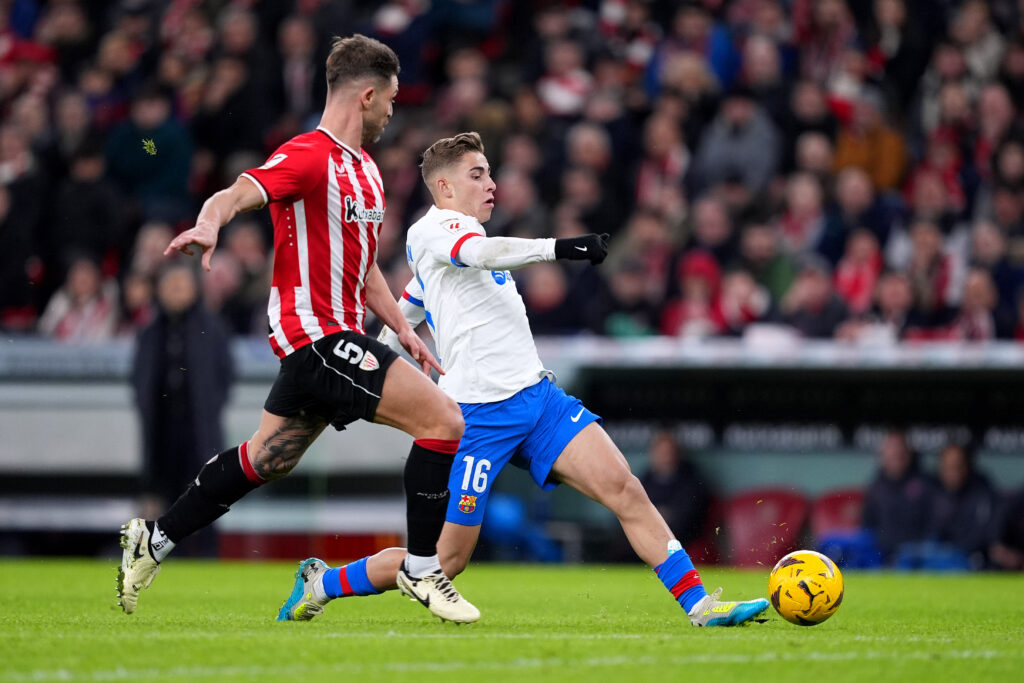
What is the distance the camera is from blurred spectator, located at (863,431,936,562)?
13.8m

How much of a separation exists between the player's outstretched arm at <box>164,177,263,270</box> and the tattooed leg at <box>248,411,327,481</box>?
101 cm

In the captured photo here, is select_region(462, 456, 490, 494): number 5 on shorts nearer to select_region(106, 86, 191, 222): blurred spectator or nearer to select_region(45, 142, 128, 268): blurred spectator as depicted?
select_region(106, 86, 191, 222): blurred spectator

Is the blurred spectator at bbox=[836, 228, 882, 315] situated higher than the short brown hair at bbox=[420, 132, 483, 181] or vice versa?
the short brown hair at bbox=[420, 132, 483, 181]

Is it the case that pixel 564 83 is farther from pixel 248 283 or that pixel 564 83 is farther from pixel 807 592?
pixel 807 592

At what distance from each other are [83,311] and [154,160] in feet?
5.87

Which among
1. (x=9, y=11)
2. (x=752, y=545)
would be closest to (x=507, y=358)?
(x=752, y=545)

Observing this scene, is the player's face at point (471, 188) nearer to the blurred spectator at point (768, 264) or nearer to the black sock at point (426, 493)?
the black sock at point (426, 493)

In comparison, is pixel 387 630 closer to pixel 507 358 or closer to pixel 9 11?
pixel 507 358

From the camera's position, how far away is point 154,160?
1622 centimetres

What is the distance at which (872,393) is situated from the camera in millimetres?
14453

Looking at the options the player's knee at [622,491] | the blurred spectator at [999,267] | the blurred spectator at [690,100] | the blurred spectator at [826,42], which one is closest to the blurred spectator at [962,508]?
the blurred spectator at [999,267]

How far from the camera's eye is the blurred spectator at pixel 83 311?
50.4 ft

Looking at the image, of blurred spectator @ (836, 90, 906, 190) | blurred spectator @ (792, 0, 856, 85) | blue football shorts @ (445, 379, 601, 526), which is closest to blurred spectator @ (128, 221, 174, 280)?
blurred spectator @ (836, 90, 906, 190)

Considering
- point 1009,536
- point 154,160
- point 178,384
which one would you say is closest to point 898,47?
point 1009,536
